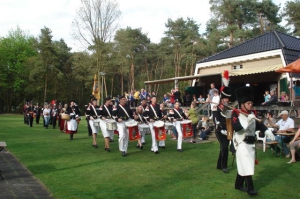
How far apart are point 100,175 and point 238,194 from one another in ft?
11.3

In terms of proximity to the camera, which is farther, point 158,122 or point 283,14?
point 283,14

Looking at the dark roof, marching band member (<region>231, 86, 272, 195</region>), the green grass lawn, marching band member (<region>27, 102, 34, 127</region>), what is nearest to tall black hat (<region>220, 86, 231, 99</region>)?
marching band member (<region>231, 86, 272, 195</region>)

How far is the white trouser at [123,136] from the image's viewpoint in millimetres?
11602

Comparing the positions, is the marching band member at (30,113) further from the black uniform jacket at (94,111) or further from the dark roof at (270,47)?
the dark roof at (270,47)

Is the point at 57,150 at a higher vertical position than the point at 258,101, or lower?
lower

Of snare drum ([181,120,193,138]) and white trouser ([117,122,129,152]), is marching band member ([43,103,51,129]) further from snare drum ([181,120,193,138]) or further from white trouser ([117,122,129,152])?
snare drum ([181,120,193,138])

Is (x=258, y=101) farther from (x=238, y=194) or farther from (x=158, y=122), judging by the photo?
(x=238, y=194)

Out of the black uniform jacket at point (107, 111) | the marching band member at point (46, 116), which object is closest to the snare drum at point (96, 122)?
the black uniform jacket at point (107, 111)

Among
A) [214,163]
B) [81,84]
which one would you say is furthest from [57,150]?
[81,84]

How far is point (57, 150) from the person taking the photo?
12.6m

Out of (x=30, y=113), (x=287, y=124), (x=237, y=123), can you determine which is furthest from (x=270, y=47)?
(x=30, y=113)

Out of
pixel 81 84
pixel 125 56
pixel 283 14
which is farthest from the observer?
pixel 81 84

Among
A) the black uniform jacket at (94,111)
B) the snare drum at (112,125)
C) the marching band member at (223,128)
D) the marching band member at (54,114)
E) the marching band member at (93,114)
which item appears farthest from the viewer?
the marching band member at (54,114)

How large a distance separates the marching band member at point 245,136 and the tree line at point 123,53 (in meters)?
29.1
